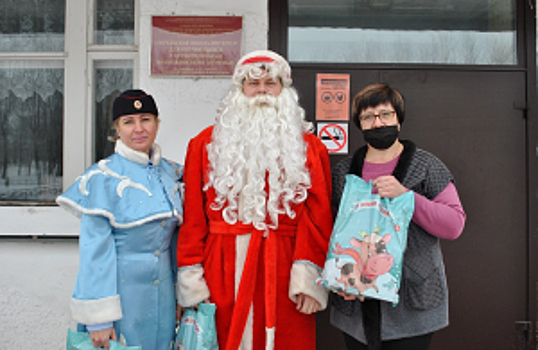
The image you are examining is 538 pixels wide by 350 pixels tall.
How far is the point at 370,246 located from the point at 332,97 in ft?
5.53

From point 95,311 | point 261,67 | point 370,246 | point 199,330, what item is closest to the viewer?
point 370,246

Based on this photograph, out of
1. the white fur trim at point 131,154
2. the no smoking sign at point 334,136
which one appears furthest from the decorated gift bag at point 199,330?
the no smoking sign at point 334,136

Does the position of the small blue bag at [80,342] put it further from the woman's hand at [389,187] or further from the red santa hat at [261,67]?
the red santa hat at [261,67]

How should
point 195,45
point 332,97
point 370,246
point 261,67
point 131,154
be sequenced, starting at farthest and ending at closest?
point 332,97, point 195,45, point 261,67, point 131,154, point 370,246

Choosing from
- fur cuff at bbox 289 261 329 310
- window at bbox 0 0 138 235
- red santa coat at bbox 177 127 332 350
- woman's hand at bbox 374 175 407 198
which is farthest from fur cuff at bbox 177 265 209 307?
window at bbox 0 0 138 235

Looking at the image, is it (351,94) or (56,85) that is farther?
(56,85)

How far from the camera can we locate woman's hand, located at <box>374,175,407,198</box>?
6.07 ft

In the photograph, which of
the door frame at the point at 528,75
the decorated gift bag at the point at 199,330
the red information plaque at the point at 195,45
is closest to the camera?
the decorated gift bag at the point at 199,330

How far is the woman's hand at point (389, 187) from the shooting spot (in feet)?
6.07

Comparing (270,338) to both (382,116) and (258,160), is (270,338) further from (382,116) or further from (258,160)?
(382,116)

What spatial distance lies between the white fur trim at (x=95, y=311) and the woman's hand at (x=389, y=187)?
136 cm

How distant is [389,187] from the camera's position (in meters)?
1.85

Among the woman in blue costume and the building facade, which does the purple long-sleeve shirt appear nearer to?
the woman in blue costume

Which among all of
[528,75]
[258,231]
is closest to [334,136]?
[258,231]
